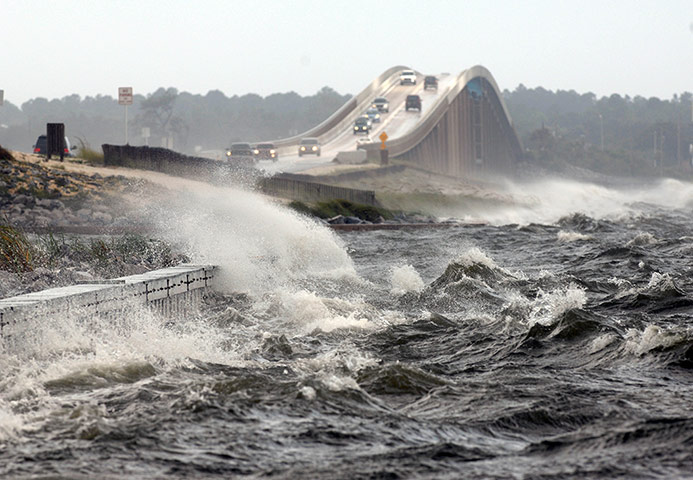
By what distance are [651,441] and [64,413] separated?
4077 millimetres

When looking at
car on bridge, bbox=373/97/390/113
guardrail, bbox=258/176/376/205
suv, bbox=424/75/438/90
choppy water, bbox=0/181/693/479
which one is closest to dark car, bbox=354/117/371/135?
car on bridge, bbox=373/97/390/113

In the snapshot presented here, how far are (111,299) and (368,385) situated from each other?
3.54m

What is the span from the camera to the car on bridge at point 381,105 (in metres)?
98.9

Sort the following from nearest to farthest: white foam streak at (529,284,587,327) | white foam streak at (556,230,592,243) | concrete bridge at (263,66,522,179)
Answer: white foam streak at (529,284,587,327) → white foam streak at (556,230,592,243) → concrete bridge at (263,66,522,179)

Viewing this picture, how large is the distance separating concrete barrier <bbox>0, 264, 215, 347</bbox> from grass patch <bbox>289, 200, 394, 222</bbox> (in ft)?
69.2

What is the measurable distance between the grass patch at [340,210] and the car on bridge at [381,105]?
58.2 m

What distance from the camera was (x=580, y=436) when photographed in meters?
Result: 6.52

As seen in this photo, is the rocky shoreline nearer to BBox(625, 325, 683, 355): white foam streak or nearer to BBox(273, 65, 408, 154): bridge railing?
BBox(625, 325, 683, 355): white foam streak

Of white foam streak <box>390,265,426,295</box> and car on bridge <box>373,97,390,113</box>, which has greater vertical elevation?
car on bridge <box>373,97,390,113</box>

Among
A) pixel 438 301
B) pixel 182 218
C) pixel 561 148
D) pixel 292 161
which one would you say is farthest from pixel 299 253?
pixel 561 148

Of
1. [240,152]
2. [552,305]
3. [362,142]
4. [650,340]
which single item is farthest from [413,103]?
[650,340]

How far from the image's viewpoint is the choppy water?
604cm

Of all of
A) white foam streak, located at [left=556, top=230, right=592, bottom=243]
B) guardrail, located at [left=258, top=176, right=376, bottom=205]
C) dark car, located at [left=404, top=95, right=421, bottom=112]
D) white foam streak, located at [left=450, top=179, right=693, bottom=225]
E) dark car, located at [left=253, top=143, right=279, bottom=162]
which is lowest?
white foam streak, located at [left=450, top=179, right=693, bottom=225]

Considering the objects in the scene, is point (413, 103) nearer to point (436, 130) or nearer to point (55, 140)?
point (436, 130)
